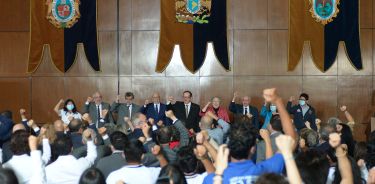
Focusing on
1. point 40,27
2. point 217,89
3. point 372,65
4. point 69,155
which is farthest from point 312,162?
A: point 40,27

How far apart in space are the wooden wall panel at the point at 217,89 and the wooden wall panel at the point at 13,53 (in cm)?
505

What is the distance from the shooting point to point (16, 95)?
8.68 m

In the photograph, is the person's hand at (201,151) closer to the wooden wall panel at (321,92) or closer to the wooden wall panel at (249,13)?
the wooden wall panel at (249,13)

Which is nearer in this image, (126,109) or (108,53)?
(126,109)

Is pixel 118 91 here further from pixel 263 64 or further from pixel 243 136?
pixel 243 136

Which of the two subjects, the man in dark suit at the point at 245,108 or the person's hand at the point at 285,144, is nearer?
the person's hand at the point at 285,144

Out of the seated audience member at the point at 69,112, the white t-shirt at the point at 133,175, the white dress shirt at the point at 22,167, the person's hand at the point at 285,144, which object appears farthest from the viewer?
the seated audience member at the point at 69,112

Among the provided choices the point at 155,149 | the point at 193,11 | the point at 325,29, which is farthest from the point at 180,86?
the point at 155,149

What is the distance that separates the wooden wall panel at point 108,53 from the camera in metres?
8.72

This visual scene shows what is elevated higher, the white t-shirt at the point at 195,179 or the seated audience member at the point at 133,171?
the seated audience member at the point at 133,171

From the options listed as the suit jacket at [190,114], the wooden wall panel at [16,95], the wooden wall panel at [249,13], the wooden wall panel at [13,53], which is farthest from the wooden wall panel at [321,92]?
the wooden wall panel at [13,53]

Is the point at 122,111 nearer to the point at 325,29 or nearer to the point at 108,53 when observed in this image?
the point at 108,53

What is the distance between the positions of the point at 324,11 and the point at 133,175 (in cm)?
782

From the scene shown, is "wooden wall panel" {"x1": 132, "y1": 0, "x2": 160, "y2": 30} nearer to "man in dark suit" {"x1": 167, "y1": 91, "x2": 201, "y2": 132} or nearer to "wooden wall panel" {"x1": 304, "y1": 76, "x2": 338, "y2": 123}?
"man in dark suit" {"x1": 167, "y1": 91, "x2": 201, "y2": 132}
